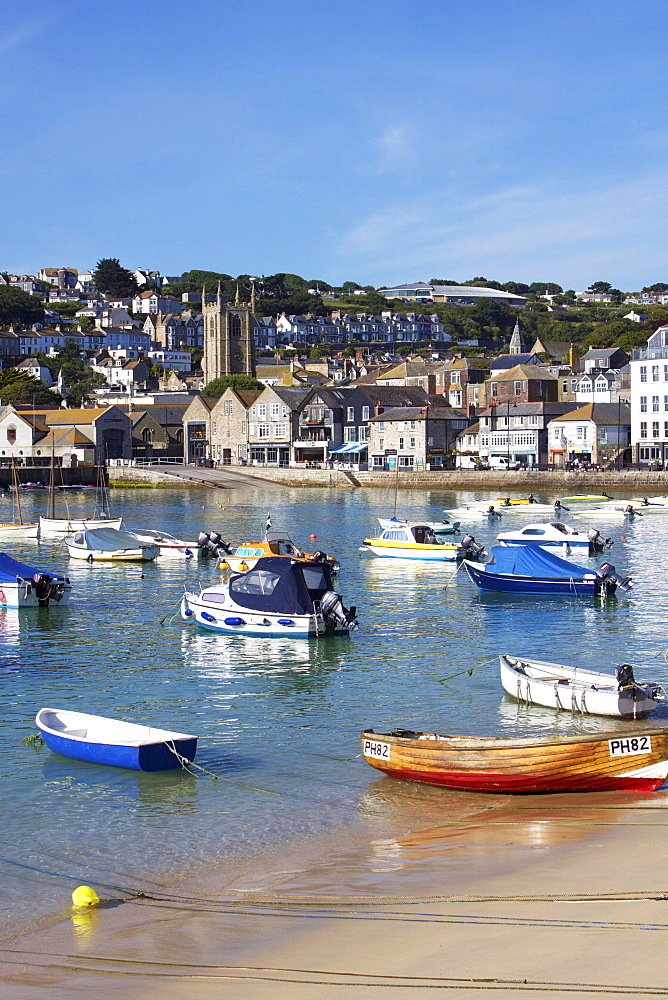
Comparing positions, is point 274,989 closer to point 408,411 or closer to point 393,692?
point 393,692

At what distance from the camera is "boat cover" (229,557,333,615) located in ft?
91.7

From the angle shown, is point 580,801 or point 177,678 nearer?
point 580,801

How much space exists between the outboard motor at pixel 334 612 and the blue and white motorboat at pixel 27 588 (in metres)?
10.7

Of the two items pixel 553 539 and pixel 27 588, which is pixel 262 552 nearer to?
pixel 27 588

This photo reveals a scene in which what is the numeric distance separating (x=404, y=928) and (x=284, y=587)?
17.8m

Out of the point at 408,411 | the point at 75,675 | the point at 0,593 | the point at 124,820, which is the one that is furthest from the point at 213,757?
the point at 408,411

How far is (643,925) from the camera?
32.4 ft

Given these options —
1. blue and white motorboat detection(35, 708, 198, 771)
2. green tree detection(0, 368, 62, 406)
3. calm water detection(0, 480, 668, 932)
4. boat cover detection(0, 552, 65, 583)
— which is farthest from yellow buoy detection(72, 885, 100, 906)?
green tree detection(0, 368, 62, 406)

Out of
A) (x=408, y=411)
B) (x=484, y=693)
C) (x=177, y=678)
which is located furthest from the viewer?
(x=408, y=411)

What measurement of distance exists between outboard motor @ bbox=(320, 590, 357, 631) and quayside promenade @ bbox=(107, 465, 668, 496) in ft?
210

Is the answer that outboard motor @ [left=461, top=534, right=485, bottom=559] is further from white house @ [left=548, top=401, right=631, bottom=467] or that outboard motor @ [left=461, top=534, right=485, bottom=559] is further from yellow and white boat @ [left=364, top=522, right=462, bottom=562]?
white house @ [left=548, top=401, right=631, bottom=467]

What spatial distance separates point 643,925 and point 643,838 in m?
3.54

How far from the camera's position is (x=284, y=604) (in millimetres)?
28031

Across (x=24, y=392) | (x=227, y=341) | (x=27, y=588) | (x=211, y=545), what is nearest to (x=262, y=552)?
(x=211, y=545)
